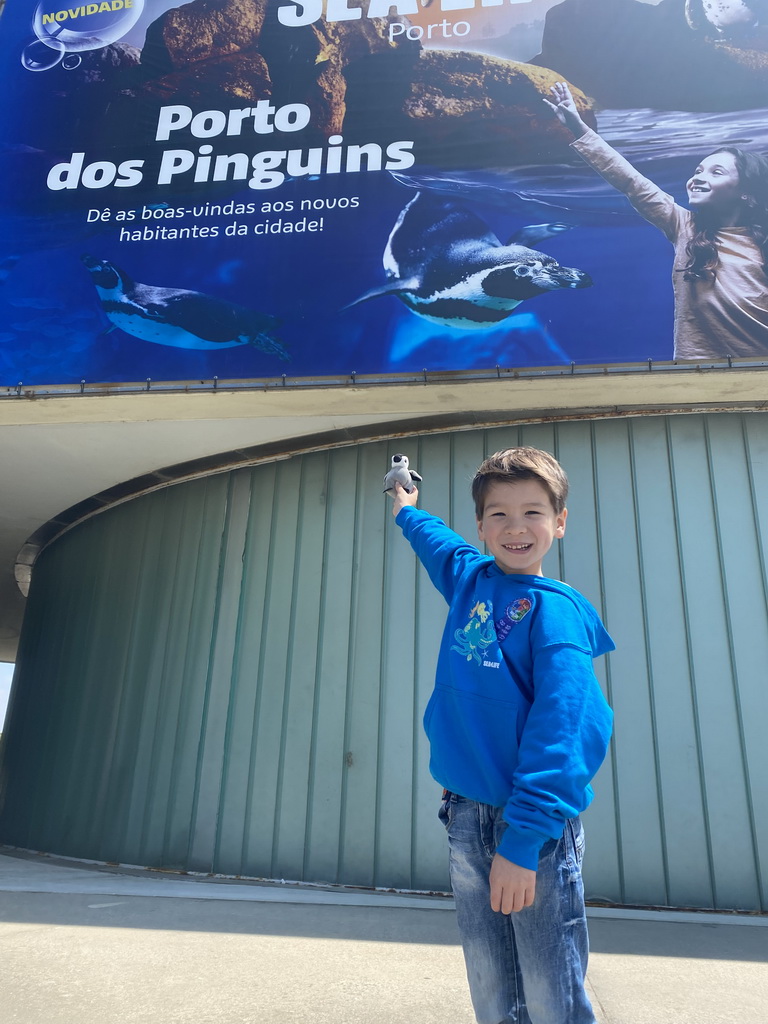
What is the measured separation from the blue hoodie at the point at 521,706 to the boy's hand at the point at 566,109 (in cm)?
440

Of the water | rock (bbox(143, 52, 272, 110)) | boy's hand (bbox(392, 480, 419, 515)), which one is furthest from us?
rock (bbox(143, 52, 272, 110))

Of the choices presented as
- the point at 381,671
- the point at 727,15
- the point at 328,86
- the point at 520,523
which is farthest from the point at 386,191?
the point at 520,523

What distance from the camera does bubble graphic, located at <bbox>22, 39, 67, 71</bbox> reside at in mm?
5734

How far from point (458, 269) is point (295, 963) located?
381 centimetres

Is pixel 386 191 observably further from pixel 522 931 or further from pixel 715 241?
pixel 522 931

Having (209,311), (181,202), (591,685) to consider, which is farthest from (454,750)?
(181,202)

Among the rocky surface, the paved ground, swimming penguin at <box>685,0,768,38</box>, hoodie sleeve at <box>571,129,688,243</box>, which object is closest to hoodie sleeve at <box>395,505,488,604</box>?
the paved ground

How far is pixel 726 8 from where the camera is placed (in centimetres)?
508

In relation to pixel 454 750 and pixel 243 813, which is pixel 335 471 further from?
pixel 454 750

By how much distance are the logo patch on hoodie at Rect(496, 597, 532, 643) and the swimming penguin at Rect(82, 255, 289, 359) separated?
135 inches

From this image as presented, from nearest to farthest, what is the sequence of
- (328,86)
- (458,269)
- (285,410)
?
(458,269) → (285,410) → (328,86)

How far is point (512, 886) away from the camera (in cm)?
125

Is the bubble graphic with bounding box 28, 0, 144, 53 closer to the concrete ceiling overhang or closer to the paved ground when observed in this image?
the concrete ceiling overhang

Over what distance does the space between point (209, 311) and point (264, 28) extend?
2.37m
